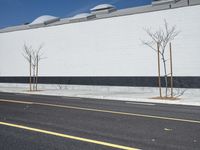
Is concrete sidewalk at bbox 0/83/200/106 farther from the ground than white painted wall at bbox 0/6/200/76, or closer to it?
closer to it

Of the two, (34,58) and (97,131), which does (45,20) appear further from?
(97,131)

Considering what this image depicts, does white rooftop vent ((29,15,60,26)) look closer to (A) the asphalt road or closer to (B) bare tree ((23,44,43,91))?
(B) bare tree ((23,44,43,91))

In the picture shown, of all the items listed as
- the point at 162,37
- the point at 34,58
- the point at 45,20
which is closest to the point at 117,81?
the point at 162,37

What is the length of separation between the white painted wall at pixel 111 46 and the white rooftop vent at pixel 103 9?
2125mm

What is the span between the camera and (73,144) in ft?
20.6

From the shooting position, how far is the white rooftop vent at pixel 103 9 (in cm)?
2650

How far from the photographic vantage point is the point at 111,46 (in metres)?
23.5

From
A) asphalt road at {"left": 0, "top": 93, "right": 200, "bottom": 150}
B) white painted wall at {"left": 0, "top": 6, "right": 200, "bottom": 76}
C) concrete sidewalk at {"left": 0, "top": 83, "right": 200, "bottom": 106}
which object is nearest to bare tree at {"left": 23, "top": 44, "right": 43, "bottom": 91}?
white painted wall at {"left": 0, "top": 6, "right": 200, "bottom": 76}

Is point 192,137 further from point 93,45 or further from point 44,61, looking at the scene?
point 44,61

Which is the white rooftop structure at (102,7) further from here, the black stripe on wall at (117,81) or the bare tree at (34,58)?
the black stripe on wall at (117,81)

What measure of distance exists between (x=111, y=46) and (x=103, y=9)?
5043mm

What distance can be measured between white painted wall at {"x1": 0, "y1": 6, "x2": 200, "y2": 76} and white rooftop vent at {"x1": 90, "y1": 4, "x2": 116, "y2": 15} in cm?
213

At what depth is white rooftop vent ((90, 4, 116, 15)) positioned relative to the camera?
2650 centimetres

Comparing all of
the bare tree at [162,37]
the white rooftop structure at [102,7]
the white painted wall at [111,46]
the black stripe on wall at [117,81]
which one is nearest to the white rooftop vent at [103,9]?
the white rooftop structure at [102,7]
